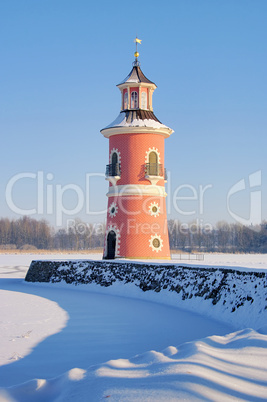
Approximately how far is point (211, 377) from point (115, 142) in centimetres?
2146

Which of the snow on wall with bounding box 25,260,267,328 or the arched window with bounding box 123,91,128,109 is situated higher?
the arched window with bounding box 123,91,128,109

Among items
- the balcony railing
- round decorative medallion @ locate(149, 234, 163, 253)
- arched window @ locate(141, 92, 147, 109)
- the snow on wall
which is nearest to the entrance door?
round decorative medallion @ locate(149, 234, 163, 253)

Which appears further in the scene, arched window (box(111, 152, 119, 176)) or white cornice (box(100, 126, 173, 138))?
arched window (box(111, 152, 119, 176))

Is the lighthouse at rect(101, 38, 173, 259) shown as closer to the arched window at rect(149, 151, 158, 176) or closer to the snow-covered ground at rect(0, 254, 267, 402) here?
the arched window at rect(149, 151, 158, 176)

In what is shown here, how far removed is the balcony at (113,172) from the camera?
25.6 metres

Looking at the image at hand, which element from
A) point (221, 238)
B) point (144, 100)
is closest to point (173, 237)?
point (221, 238)

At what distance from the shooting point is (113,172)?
25.8 meters

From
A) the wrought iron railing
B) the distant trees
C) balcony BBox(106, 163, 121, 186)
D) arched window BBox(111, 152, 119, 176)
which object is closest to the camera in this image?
the wrought iron railing

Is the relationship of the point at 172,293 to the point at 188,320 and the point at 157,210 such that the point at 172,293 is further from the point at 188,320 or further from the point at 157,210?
the point at 157,210

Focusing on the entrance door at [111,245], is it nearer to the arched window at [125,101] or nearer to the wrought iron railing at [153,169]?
the wrought iron railing at [153,169]

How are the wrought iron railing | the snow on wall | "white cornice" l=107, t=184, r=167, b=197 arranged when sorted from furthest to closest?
the wrought iron railing, "white cornice" l=107, t=184, r=167, b=197, the snow on wall

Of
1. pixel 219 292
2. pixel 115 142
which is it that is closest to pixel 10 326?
pixel 219 292

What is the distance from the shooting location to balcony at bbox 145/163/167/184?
2530cm

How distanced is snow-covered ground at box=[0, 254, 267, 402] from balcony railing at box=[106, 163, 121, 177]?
1088 centimetres
